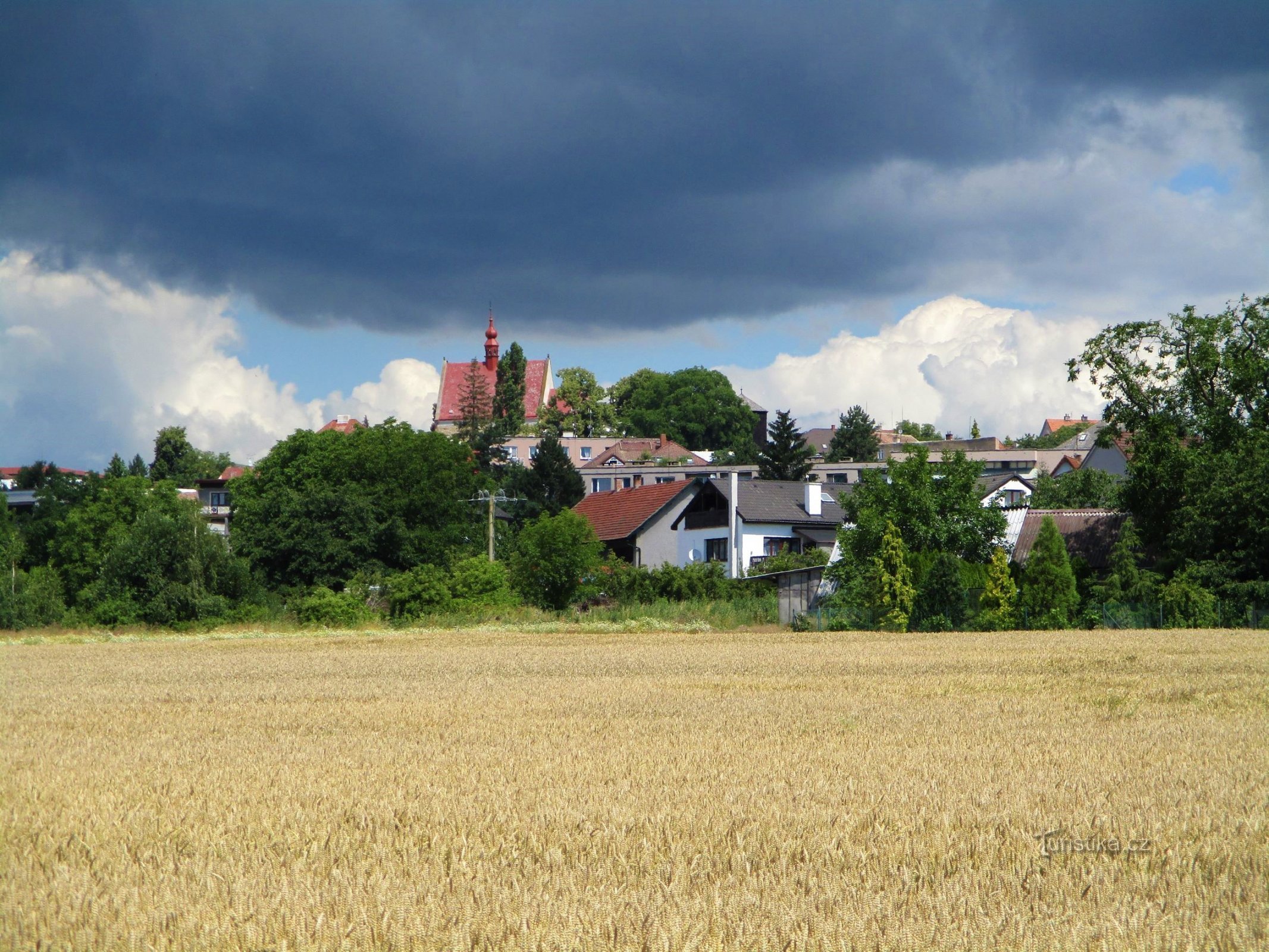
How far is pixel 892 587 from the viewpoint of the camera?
1709 inches

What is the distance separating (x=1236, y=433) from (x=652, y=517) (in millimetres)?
33971

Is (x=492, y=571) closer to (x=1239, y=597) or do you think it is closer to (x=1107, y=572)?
(x=1107, y=572)

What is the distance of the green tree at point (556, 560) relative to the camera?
167 feet

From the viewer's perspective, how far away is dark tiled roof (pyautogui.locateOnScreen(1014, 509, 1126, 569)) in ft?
164

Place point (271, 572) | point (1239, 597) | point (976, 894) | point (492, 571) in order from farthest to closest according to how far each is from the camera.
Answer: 1. point (271, 572)
2. point (492, 571)
3. point (1239, 597)
4. point (976, 894)

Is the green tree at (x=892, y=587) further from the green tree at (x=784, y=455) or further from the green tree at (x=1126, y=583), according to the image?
the green tree at (x=784, y=455)

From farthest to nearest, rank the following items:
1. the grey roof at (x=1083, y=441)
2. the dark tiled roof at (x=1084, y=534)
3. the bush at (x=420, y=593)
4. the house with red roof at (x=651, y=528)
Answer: the grey roof at (x=1083, y=441), the house with red roof at (x=651, y=528), the bush at (x=420, y=593), the dark tiled roof at (x=1084, y=534)

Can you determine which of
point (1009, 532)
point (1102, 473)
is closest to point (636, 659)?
point (1009, 532)

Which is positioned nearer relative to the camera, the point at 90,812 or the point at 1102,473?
the point at 90,812

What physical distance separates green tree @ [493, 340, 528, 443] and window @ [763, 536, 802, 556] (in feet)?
228

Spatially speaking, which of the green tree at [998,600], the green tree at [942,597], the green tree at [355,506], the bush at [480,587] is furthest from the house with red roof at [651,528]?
the green tree at [998,600]

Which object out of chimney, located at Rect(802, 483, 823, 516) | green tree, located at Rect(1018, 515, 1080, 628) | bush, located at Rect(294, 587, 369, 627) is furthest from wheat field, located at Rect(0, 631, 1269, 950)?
chimney, located at Rect(802, 483, 823, 516)

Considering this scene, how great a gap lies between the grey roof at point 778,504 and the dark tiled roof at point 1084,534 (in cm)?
1621

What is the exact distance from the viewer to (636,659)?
29.6m
